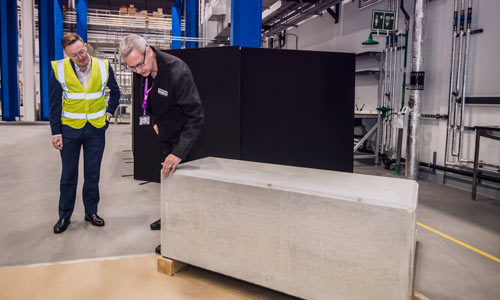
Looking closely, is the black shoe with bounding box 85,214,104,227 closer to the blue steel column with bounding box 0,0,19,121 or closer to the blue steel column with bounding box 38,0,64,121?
the blue steel column with bounding box 38,0,64,121

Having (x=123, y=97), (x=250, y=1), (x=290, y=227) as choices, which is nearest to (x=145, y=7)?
(x=123, y=97)

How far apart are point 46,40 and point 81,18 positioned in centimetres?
164

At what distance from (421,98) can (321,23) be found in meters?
4.81

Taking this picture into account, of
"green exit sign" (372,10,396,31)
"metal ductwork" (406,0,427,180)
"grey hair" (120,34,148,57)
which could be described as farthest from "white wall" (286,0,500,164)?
"grey hair" (120,34,148,57)

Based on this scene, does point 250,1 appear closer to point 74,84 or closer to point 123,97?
point 74,84

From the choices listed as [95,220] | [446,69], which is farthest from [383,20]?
[95,220]

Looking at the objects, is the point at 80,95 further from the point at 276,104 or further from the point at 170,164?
the point at 276,104

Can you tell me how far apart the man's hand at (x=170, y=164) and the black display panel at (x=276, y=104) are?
1.47 m

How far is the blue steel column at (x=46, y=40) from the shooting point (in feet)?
43.8

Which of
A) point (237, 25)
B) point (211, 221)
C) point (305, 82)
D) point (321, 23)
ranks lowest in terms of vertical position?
point (211, 221)

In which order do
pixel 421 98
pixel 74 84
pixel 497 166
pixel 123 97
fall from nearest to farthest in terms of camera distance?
A: pixel 74 84 → pixel 497 166 → pixel 421 98 → pixel 123 97

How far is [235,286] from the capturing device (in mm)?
2252

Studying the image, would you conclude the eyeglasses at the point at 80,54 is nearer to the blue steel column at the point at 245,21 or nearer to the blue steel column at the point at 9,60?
the blue steel column at the point at 245,21

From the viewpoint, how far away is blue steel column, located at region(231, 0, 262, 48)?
14.0ft
